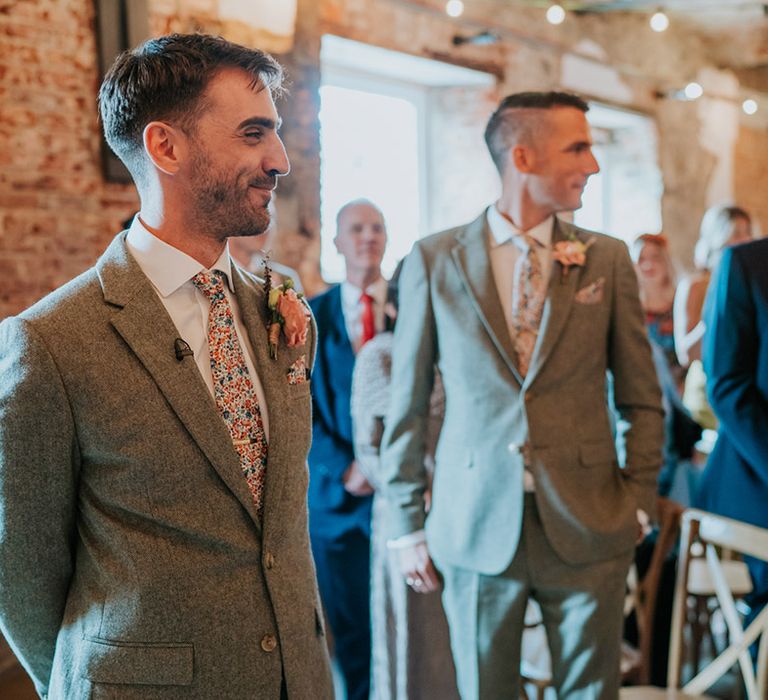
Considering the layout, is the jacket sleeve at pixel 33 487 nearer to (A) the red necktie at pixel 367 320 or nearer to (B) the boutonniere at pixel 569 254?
(B) the boutonniere at pixel 569 254

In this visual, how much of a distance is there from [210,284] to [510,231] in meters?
1.11

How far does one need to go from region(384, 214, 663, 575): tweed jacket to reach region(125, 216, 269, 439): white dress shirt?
0.91m

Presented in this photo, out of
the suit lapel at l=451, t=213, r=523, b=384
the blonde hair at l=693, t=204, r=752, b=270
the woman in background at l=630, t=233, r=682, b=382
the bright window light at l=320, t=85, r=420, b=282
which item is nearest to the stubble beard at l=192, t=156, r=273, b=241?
the suit lapel at l=451, t=213, r=523, b=384

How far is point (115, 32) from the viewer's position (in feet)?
13.5

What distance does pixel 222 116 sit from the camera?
150 cm

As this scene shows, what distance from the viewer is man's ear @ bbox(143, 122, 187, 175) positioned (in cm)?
149

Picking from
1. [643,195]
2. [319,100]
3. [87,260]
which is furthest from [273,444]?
[643,195]

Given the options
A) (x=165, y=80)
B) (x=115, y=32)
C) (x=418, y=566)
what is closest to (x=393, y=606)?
(x=418, y=566)

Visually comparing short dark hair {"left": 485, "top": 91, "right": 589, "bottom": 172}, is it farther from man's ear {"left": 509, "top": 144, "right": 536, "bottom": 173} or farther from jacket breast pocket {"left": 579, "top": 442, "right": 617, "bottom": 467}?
jacket breast pocket {"left": 579, "top": 442, "right": 617, "bottom": 467}

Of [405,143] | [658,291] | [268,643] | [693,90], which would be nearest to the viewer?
[268,643]

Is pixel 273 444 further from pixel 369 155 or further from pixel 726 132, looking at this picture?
pixel 726 132

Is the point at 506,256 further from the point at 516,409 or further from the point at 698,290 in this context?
the point at 698,290

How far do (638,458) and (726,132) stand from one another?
8.19m

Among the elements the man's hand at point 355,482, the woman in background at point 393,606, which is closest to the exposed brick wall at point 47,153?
the man's hand at point 355,482
